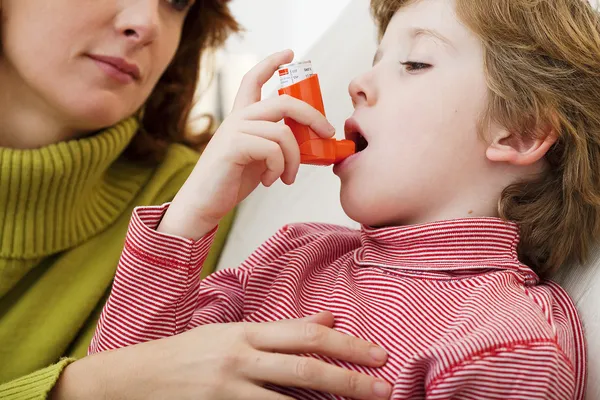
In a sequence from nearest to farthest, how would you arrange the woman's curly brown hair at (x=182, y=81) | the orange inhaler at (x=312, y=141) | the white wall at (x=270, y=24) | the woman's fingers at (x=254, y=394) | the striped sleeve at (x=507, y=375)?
the striped sleeve at (x=507, y=375), the woman's fingers at (x=254, y=394), the orange inhaler at (x=312, y=141), the woman's curly brown hair at (x=182, y=81), the white wall at (x=270, y=24)

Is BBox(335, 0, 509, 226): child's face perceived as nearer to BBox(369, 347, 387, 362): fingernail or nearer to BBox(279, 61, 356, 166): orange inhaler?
BBox(279, 61, 356, 166): orange inhaler

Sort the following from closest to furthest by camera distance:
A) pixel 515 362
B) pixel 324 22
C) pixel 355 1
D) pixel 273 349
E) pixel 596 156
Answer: pixel 515 362 < pixel 273 349 < pixel 596 156 < pixel 355 1 < pixel 324 22

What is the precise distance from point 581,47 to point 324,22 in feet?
6.44

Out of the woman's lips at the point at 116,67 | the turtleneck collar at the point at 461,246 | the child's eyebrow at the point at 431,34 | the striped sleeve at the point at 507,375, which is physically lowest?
the striped sleeve at the point at 507,375

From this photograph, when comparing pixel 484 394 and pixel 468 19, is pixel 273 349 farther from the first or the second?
pixel 468 19

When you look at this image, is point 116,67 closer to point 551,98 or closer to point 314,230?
point 314,230

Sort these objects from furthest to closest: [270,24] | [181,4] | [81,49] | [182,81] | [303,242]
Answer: [270,24] → [182,81] → [181,4] → [81,49] → [303,242]

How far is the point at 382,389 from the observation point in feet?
2.37

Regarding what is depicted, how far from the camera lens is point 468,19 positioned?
87 centimetres

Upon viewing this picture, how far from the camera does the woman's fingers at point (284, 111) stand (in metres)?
0.84

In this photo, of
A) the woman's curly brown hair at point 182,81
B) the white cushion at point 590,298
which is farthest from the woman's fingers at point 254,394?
the woman's curly brown hair at point 182,81

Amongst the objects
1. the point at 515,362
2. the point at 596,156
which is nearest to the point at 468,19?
the point at 596,156

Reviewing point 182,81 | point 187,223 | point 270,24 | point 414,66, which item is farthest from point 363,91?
point 270,24

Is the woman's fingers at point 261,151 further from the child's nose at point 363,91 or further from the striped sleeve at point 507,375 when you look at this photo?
the striped sleeve at point 507,375
